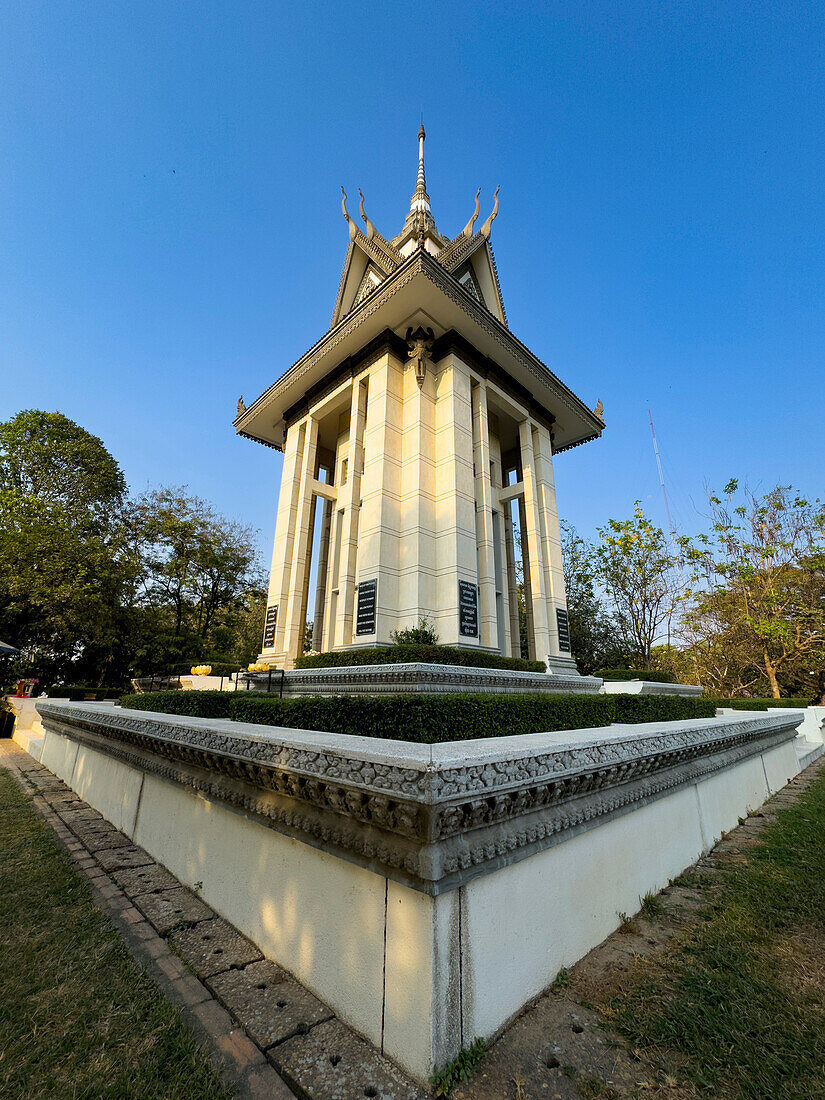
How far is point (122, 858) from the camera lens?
4.08 metres

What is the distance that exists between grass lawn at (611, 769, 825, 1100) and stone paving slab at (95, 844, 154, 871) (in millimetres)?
3827

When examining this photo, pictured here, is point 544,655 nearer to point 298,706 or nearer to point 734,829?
point 734,829

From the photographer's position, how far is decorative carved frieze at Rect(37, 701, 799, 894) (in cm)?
175

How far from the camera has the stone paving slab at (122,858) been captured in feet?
12.8

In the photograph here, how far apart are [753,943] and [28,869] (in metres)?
5.39

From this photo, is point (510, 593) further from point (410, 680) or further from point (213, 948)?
Result: point (213, 948)

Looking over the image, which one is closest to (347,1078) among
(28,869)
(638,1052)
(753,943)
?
(638,1052)

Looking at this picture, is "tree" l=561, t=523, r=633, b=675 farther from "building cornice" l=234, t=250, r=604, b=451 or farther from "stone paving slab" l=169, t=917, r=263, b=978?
"stone paving slab" l=169, t=917, r=263, b=978

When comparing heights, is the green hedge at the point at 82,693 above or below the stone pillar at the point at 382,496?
below

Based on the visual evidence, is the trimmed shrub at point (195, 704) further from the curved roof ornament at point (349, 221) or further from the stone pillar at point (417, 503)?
the curved roof ornament at point (349, 221)

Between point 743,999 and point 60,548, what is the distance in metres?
25.4

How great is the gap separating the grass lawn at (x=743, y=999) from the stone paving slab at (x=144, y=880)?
10.4 ft

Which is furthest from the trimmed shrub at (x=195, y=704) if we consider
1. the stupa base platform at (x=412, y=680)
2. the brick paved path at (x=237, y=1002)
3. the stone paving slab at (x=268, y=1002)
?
the stone paving slab at (x=268, y=1002)

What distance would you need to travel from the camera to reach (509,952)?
2035mm
